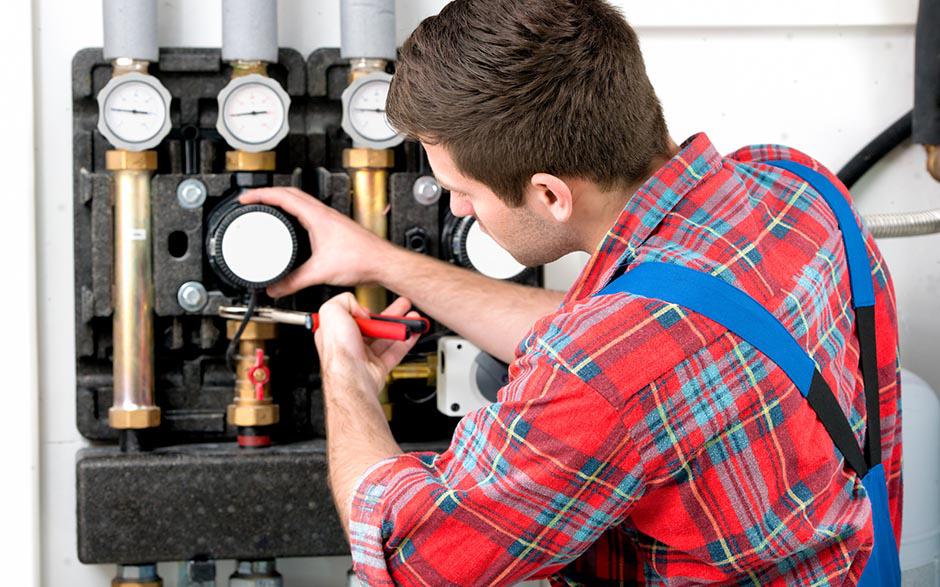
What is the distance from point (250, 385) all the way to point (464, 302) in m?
0.30

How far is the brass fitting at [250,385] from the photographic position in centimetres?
154

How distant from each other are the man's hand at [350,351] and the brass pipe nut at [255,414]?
19cm

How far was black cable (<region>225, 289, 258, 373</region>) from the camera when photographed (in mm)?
1485

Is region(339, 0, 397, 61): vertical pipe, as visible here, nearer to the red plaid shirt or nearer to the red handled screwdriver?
the red handled screwdriver

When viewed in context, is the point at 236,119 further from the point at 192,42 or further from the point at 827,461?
the point at 827,461

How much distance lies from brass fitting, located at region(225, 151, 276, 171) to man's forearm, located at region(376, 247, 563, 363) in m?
0.19

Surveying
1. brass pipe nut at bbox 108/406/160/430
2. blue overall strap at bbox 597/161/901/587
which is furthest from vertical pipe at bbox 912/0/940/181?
brass pipe nut at bbox 108/406/160/430

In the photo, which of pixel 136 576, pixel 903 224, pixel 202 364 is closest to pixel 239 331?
pixel 202 364

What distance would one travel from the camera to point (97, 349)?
1589 millimetres

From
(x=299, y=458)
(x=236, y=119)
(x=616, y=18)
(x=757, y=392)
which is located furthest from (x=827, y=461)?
(x=236, y=119)

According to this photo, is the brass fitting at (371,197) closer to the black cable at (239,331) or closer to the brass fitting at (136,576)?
the black cable at (239,331)

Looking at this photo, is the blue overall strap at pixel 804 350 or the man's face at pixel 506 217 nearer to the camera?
the blue overall strap at pixel 804 350

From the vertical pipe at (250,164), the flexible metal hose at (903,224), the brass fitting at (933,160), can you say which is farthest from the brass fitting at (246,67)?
the brass fitting at (933,160)

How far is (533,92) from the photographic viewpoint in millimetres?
1050
